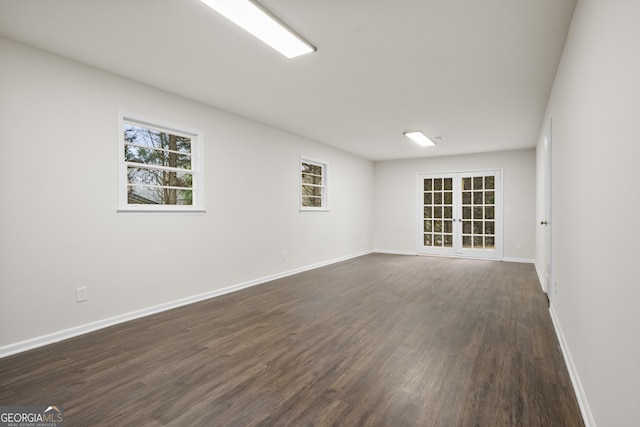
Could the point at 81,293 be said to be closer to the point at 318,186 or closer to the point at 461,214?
the point at 318,186

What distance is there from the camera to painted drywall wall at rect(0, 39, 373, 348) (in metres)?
2.61

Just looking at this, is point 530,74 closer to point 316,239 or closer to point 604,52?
point 604,52

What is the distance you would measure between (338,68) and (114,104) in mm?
2242

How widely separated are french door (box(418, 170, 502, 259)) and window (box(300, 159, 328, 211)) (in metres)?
2.86

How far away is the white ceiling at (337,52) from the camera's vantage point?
2.20 meters

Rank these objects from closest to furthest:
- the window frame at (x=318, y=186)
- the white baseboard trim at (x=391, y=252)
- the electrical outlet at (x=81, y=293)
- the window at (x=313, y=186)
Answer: the electrical outlet at (x=81, y=293) → the window frame at (x=318, y=186) → the window at (x=313, y=186) → the white baseboard trim at (x=391, y=252)

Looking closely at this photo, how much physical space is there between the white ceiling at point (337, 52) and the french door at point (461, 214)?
306 cm

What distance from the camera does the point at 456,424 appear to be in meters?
1.67

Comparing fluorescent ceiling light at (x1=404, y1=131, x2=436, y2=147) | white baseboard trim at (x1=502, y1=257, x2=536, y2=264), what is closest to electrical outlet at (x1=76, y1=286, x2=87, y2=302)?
fluorescent ceiling light at (x1=404, y1=131, x2=436, y2=147)

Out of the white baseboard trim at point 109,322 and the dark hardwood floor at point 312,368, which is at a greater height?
the white baseboard trim at point 109,322

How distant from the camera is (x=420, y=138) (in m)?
5.90

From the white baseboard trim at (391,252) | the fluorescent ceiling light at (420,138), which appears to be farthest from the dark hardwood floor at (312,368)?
the white baseboard trim at (391,252)

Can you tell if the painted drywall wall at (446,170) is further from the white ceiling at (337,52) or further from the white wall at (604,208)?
the white wall at (604,208)

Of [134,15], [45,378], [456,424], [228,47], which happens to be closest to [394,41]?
[228,47]
